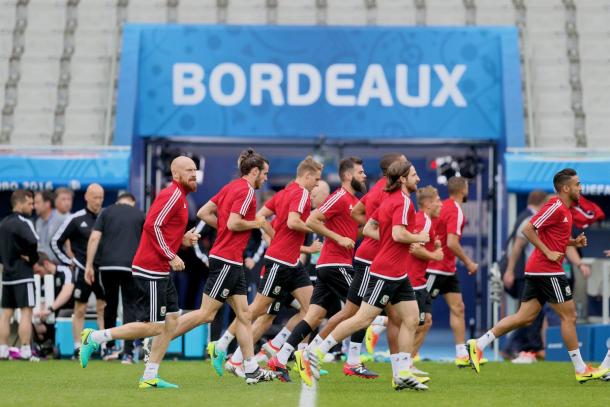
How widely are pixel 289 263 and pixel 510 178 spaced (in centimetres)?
541

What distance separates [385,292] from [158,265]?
6.25 feet

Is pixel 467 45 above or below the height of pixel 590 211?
above

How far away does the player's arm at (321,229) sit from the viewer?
40.0 ft

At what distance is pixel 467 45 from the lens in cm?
1836

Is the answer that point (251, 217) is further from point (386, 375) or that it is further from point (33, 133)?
point (33, 133)

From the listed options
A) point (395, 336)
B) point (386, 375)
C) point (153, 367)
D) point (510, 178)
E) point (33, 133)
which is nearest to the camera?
point (153, 367)

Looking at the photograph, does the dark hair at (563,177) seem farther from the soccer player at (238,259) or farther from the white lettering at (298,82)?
the white lettering at (298,82)

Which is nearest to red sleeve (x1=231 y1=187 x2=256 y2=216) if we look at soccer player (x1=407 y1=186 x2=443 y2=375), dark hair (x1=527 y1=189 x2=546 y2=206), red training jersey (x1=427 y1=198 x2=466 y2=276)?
soccer player (x1=407 y1=186 x2=443 y2=375)

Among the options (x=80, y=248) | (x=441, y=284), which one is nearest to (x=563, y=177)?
(x=441, y=284)

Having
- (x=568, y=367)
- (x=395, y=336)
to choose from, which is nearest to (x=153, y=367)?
(x=395, y=336)

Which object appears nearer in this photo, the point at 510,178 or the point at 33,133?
the point at 510,178

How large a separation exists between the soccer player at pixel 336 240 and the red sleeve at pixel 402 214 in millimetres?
1529

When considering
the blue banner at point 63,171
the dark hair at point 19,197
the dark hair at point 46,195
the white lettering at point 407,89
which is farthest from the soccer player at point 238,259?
the white lettering at point 407,89

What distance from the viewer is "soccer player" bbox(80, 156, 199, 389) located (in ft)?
35.9
